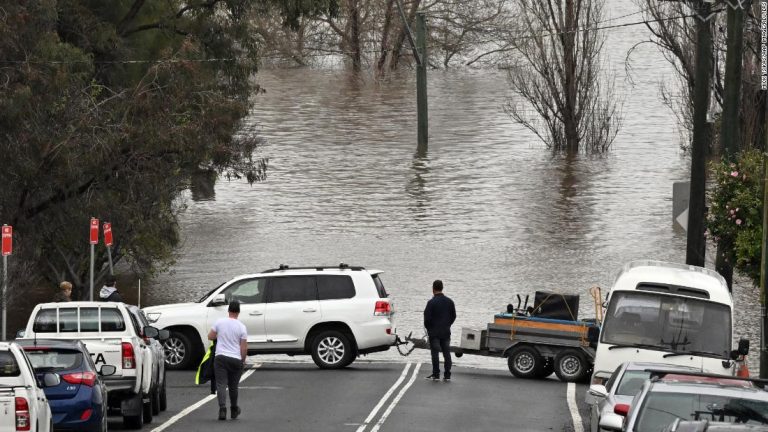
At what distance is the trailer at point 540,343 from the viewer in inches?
1008

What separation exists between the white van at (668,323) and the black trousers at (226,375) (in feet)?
18.0

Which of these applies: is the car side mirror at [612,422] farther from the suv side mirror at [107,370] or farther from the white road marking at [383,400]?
the suv side mirror at [107,370]

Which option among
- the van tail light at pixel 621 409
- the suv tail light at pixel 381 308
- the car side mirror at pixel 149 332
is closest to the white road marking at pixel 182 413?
the car side mirror at pixel 149 332

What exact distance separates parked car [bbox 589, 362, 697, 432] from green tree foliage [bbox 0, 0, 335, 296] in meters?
15.0

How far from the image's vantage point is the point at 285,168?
65.4 m

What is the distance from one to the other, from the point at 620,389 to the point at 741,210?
7.49 metres

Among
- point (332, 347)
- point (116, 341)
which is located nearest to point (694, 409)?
point (116, 341)

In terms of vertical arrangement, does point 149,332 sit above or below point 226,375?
above

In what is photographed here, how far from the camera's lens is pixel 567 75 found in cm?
6425

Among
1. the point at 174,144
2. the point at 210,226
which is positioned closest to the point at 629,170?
the point at 210,226

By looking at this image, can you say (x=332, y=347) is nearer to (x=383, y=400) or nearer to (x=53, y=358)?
(x=383, y=400)

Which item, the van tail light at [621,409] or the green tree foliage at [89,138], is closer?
the van tail light at [621,409]

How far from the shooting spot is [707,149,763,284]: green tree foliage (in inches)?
916

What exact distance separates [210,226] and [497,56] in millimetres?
43805
